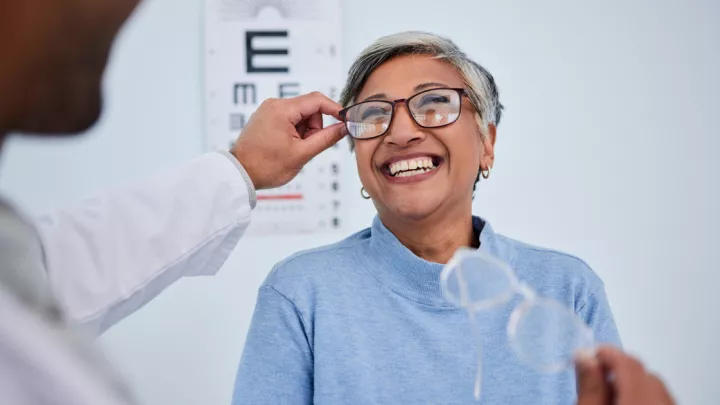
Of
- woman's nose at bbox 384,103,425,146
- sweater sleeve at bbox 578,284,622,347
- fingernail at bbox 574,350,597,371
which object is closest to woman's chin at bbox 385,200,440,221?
woman's nose at bbox 384,103,425,146

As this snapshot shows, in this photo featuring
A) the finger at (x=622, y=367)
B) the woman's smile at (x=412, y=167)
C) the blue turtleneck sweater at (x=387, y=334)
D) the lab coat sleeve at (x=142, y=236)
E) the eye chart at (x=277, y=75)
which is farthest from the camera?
the eye chart at (x=277, y=75)

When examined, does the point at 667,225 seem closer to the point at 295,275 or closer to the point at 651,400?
the point at 295,275

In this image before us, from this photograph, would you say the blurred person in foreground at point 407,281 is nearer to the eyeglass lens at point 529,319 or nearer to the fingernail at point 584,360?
the eyeglass lens at point 529,319

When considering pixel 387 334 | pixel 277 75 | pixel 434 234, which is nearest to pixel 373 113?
pixel 434 234

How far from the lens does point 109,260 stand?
0.80 m

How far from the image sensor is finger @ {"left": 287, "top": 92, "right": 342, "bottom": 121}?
3.97 feet

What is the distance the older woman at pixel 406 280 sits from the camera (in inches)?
44.6

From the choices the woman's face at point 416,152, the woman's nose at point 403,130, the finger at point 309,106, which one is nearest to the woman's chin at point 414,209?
the woman's face at point 416,152

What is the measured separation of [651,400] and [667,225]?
5.80ft

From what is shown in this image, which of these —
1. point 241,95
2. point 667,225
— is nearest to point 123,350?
point 241,95

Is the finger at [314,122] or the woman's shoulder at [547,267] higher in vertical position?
the finger at [314,122]

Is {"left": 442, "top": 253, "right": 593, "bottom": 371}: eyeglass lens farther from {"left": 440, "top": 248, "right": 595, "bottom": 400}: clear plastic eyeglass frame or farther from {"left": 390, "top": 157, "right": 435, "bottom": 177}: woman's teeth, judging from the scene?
{"left": 390, "top": 157, "right": 435, "bottom": 177}: woman's teeth

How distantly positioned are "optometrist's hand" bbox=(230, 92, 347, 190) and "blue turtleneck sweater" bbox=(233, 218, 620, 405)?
0.21 meters

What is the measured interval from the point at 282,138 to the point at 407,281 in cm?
36
